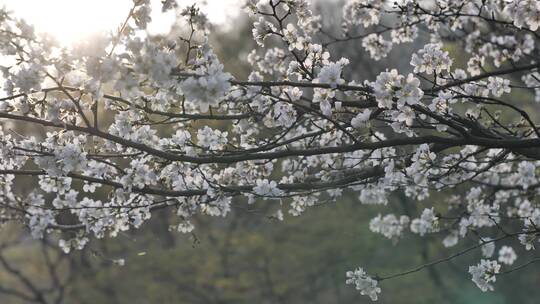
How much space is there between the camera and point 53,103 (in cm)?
369

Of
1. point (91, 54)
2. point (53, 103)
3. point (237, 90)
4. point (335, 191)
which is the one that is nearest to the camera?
point (91, 54)

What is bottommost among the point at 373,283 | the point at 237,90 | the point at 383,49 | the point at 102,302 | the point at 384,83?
the point at 373,283

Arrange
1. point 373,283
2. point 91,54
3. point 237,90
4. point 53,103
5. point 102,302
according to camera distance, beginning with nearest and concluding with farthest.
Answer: point 91,54 < point 53,103 < point 237,90 < point 373,283 < point 102,302

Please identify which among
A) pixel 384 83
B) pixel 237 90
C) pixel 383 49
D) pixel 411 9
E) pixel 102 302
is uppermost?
pixel 102 302

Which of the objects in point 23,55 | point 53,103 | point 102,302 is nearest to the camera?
point 23,55

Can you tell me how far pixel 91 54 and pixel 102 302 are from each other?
1425 cm

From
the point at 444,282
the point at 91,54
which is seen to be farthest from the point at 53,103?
the point at 444,282

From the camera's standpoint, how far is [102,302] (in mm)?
16172

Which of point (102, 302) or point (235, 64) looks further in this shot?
point (235, 64)

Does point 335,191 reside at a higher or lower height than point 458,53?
lower

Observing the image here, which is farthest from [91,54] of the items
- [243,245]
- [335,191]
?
[243,245]

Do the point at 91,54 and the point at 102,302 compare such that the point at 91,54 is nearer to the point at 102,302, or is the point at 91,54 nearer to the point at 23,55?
the point at 23,55

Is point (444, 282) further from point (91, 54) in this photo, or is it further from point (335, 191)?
point (91, 54)

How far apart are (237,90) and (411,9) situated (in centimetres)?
213
